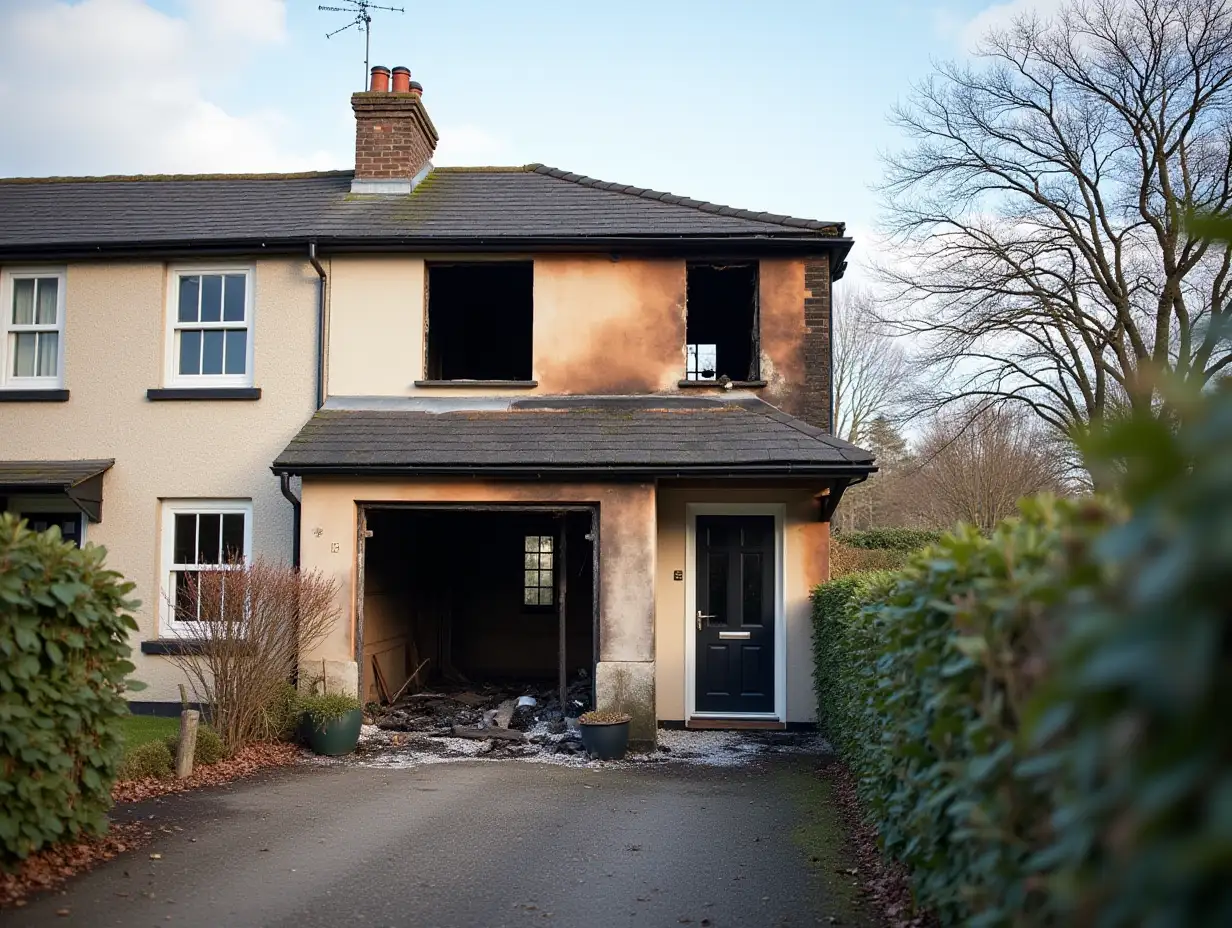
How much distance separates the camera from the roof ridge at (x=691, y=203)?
12477 millimetres

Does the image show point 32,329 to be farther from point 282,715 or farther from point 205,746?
point 205,746

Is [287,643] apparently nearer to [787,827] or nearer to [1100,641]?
[787,827]

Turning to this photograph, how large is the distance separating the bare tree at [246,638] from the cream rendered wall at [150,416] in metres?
2.10

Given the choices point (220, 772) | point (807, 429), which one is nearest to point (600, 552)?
point (807, 429)

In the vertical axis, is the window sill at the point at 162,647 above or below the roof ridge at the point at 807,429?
below

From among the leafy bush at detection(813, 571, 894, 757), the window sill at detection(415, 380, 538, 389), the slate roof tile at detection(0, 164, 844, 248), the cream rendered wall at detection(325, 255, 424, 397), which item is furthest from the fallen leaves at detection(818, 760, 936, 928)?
the cream rendered wall at detection(325, 255, 424, 397)

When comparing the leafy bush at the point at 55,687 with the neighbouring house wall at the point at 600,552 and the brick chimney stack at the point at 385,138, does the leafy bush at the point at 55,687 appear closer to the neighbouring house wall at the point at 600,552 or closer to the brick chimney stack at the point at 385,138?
the neighbouring house wall at the point at 600,552

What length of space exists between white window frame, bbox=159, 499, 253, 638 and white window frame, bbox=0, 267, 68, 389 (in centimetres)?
238

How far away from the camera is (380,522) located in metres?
13.7

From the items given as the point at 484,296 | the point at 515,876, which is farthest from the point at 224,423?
the point at 515,876

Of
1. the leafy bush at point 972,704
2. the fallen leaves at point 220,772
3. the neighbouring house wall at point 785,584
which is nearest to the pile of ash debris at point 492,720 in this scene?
the fallen leaves at point 220,772

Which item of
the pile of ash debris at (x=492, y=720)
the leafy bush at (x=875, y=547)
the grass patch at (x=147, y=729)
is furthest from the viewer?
the leafy bush at (x=875, y=547)

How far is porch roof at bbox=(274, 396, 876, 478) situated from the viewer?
10.8 metres

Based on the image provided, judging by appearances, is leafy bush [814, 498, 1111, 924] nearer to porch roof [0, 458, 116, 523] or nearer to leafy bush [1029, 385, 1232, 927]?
leafy bush [1029, 385, 1232, 927]
